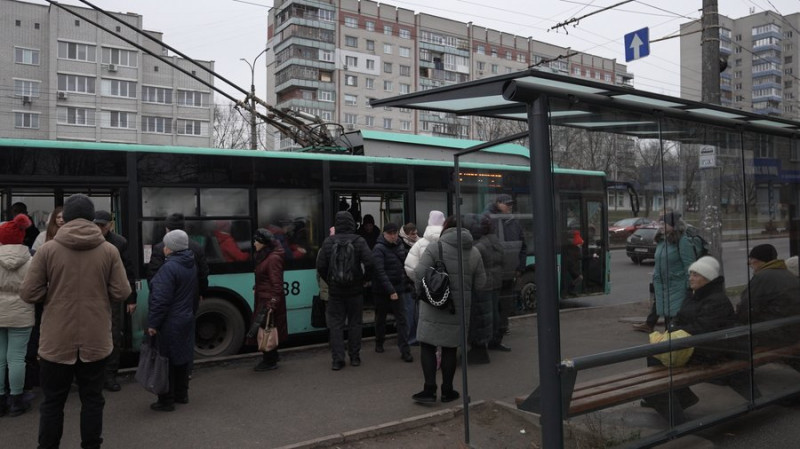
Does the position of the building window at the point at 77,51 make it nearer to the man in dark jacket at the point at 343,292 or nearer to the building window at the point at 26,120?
the building window at the point at 26,120

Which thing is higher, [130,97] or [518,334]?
[130,97]

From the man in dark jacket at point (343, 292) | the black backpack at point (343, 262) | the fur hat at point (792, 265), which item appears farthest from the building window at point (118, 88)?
the fur hat at point (792, 265)

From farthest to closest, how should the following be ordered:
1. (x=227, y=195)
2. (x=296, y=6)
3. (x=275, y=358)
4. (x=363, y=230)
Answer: (x=296, y=6) < (x=363, y=230) < (x=227, y=195) < (x=275, y=358)

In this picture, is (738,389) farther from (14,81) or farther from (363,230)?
(14,81)

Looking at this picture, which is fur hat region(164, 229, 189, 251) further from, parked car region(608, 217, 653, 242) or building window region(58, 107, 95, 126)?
building window region(58, 107, 95, 126)

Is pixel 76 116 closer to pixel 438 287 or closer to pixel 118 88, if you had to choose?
pixel 118 88

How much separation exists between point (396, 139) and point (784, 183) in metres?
5.91

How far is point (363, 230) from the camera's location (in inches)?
400

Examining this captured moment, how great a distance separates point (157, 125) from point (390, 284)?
186 ft

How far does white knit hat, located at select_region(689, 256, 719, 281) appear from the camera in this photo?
4.89m

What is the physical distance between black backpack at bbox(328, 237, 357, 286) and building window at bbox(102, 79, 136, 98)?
56.3 m

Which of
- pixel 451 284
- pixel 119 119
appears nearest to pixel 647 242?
pixel 451 284

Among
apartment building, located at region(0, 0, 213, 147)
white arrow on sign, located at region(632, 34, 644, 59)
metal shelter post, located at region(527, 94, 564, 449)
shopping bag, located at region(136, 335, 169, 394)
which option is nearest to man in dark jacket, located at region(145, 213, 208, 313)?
shopping bag, located at region(136, 335, 169, 394)

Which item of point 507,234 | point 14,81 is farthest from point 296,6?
point 507,234
